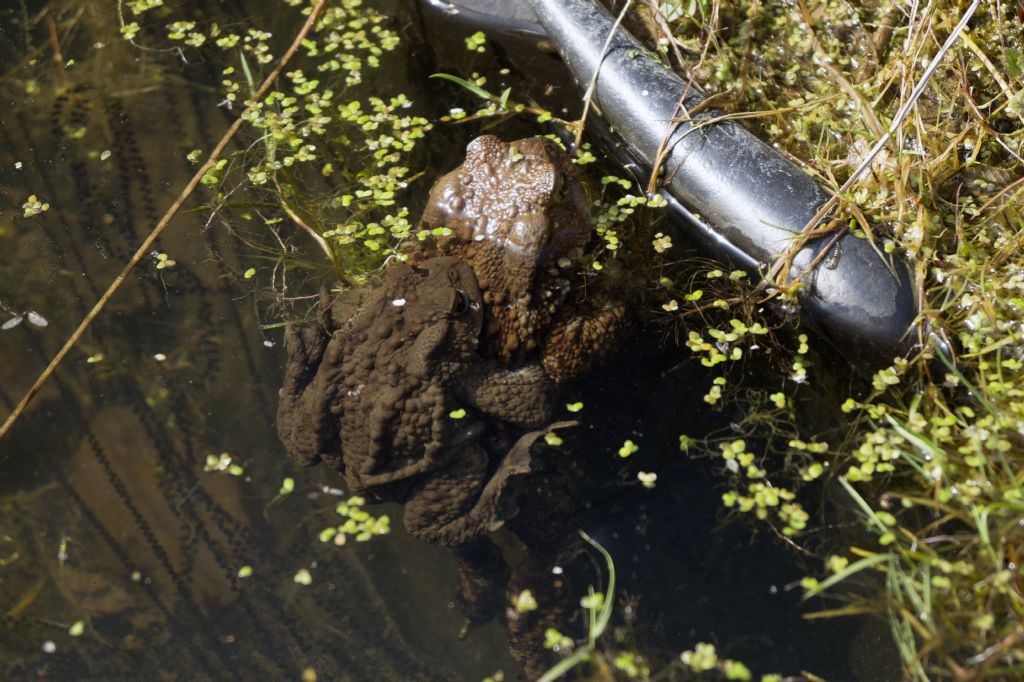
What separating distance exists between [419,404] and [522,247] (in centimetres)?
61

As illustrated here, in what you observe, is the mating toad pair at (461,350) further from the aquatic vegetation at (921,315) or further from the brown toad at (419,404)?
the aquatic vegetation at (921,315)

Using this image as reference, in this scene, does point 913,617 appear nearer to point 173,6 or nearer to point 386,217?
point 386,217

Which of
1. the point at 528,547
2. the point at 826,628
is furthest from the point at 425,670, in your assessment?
the point at 826,628

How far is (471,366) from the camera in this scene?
8.93ft

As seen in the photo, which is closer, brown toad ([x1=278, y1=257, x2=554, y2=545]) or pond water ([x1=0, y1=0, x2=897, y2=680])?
pond water ([x1=0, y1=0, x2=897, y2=680])

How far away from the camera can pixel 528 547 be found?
105 inches

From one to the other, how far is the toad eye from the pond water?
1.63ft

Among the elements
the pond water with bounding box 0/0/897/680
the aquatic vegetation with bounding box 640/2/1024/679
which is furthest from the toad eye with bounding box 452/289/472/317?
the aquatic vegetation with bounding box 640/2/1024/679

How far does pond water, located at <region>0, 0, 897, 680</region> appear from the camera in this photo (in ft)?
8.07

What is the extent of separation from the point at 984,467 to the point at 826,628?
626mm

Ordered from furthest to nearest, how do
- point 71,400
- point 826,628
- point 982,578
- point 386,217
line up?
point 386,217 < point 71,400 < point 826,628 < point 982,578

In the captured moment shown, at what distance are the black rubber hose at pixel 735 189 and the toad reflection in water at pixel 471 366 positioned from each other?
1.41 feet

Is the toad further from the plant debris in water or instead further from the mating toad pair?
the plant debris in water

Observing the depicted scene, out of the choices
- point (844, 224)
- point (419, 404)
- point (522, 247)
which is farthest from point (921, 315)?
point (419, 404)
